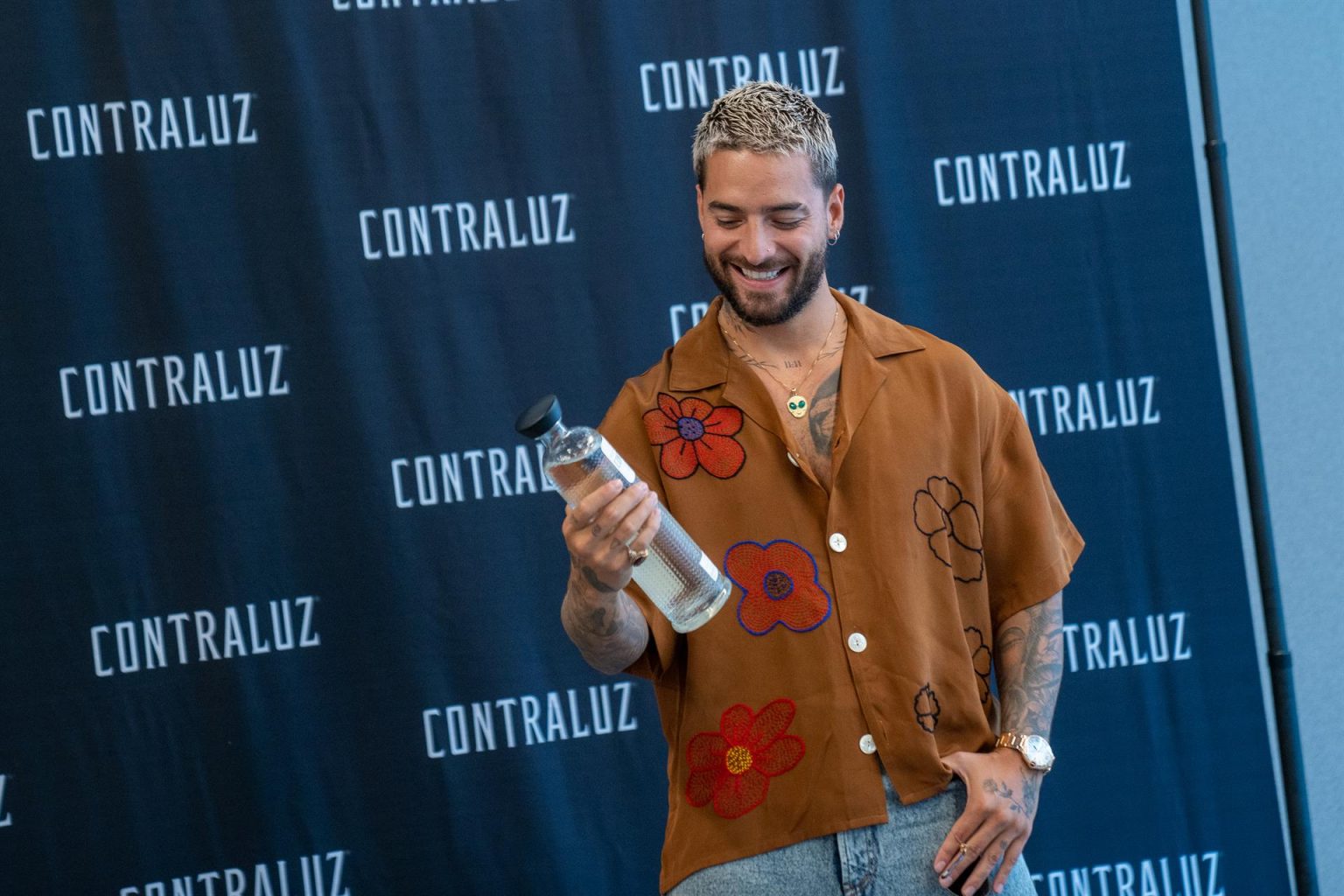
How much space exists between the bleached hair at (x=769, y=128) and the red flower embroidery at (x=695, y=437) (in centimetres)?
27

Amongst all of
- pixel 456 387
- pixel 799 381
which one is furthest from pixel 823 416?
pixel 456 387

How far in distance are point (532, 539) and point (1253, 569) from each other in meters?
1.52

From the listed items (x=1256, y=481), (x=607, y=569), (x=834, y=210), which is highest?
(x=834, y=210)

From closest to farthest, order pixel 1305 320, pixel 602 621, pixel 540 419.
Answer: pixel 540 419 → pixel 602 621 → pixel 1305 320

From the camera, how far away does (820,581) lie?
147 cm

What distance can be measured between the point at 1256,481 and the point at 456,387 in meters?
1.67

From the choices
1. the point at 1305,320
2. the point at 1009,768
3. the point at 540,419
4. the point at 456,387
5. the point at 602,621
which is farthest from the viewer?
the point at 1305,320

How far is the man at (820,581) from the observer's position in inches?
56.4

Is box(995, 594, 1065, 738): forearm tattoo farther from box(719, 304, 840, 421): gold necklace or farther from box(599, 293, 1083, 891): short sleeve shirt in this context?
box(719, 304, 840, 421): gold necklace

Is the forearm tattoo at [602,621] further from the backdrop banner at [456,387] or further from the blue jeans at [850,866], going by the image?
the backdrop banner at [456,387]

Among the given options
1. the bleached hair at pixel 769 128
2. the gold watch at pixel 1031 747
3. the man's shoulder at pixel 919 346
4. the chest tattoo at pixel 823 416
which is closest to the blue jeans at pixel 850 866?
the gold watch at pixel 1031 747

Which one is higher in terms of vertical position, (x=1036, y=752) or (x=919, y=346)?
(x=919, y=346)

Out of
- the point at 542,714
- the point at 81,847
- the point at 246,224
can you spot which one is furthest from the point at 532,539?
the point at 81,847

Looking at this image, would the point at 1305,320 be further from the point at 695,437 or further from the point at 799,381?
Result: the point at 695,437
